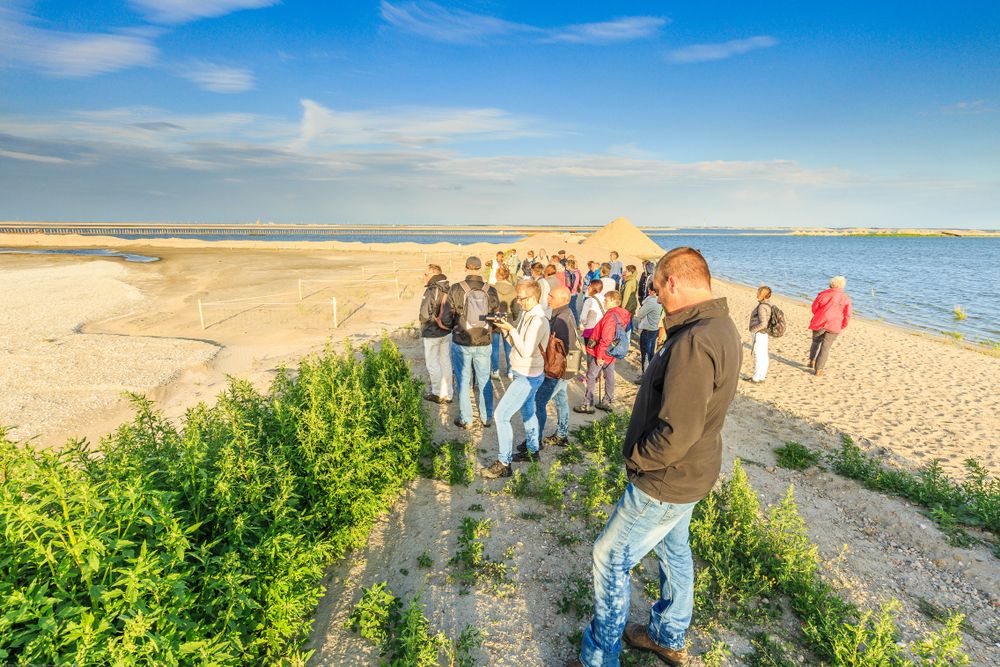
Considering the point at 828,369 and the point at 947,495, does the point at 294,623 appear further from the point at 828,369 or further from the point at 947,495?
the point at 828,369

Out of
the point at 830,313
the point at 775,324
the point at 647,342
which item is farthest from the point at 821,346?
the point at 647,342

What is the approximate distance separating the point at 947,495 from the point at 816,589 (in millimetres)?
2958

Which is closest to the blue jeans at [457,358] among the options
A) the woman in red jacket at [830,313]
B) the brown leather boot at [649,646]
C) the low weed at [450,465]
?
the low weed at [450,465]

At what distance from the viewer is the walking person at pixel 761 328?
8977mm

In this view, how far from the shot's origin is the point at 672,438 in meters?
2.59

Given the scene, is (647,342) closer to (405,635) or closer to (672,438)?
(672,438)

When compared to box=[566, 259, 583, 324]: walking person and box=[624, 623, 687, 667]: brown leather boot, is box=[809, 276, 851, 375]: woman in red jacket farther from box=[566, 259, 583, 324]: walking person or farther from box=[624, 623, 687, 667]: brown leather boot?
box=[624, 623, 687, 667]: brown leather boot

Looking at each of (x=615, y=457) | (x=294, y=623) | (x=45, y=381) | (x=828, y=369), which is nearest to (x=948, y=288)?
(x=828, y=369)

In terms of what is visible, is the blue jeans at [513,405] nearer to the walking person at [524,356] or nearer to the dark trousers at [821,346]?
the walking person at [524,356]

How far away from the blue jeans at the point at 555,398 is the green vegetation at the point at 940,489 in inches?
146

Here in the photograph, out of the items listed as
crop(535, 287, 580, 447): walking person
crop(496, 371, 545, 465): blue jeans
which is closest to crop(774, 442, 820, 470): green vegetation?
crop(535, 287, 580, 447): walking person

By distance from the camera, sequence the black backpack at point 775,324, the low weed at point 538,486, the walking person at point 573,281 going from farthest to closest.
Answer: the walking person at point 573,281
the black backpack at point 775,324
the low weed at point 538,486

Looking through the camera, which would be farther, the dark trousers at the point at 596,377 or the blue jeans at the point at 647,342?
the blue jeans at the point at 647,342

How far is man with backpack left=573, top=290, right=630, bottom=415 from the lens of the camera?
7.18 meters
